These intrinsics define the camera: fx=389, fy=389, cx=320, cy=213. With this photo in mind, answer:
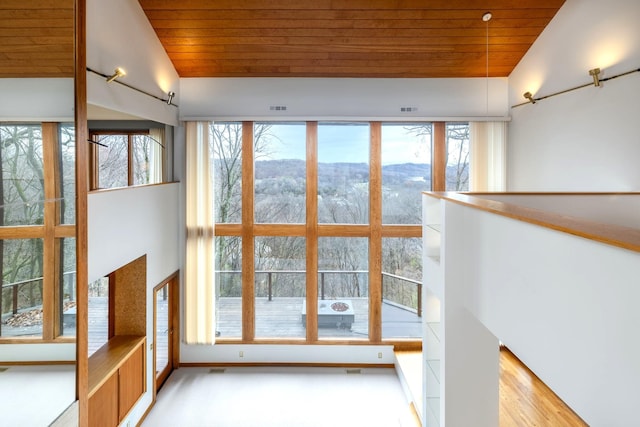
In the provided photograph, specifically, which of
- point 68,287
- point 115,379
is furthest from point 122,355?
point 68,287

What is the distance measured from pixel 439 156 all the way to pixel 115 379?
520cm

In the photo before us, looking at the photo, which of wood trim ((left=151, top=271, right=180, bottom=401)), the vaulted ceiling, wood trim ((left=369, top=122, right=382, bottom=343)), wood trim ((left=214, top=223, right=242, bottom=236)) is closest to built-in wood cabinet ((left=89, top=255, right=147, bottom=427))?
wood trim ((left=151, top=271, right=180, bottom=401))

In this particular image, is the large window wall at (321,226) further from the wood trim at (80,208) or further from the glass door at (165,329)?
the wood trim at (80,208)

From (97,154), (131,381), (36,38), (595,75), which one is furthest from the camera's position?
(131,381)

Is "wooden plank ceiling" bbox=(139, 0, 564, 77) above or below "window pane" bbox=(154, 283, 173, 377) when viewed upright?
above

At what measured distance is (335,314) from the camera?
20.3 ft

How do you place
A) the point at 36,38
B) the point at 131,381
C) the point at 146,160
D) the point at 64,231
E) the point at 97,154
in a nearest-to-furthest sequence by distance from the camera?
1. the point at 36,38
2. the point at 64,231
3. the point at 97,154
4. the point at 131,381
5. the point at 146,160

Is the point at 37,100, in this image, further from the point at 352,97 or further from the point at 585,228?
the point at 352,97

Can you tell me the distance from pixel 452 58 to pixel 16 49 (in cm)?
504

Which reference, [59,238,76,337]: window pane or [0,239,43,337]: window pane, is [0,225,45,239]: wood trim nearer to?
[0,239,43,337]: window pane

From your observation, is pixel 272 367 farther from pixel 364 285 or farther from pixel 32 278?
pixel 32 278

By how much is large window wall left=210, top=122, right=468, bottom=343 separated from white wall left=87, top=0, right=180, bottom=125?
1.13m

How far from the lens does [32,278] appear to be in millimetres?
2350

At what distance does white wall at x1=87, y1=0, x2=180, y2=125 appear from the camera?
3.75 meters
